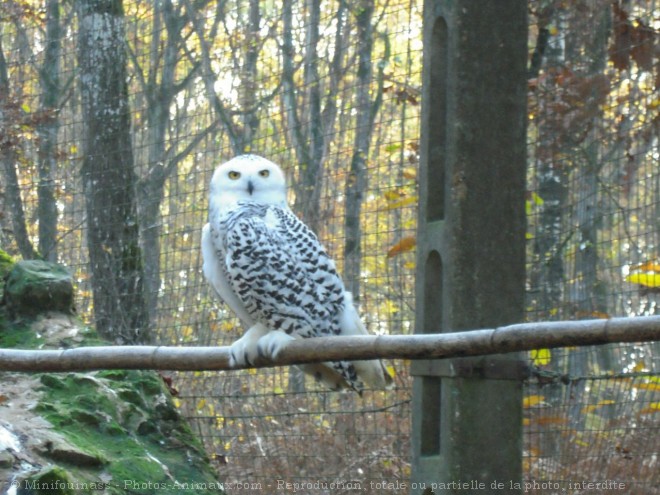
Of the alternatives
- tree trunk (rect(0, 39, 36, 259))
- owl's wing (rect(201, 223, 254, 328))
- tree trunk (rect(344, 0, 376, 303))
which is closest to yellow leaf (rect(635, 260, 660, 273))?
tree trunk (rect(344, 0, 376, 303))

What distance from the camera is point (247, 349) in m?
3.27

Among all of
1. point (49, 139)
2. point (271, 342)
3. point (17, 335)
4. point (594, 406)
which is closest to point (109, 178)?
point (49, 139)

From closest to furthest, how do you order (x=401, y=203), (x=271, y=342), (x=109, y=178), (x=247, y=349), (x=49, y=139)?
(x=247, y=349), (x=271, y=342), (x=401, y=203), (x=109, y=178), (x=49, y=139)

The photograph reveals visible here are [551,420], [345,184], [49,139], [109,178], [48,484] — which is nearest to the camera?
[48,484]

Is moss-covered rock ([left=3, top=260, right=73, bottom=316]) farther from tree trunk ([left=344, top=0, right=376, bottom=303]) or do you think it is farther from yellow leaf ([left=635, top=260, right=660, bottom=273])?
yellow leaf ([left=635, top=260, right=660, bottom=273])

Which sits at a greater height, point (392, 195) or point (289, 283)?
point (392, 195)

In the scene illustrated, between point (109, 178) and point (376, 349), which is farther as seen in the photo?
point (109, 178)

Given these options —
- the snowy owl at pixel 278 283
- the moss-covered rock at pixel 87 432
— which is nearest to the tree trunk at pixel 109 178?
the moss-covered rock at pixel 87 432

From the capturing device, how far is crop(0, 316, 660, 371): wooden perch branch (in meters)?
2.02

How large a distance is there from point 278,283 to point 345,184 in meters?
0.86

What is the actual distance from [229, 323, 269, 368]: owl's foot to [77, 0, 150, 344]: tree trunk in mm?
1482

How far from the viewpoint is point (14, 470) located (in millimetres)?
3010

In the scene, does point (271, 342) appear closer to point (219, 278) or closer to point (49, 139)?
point (219, 278)

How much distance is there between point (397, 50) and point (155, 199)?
5.61 feet
